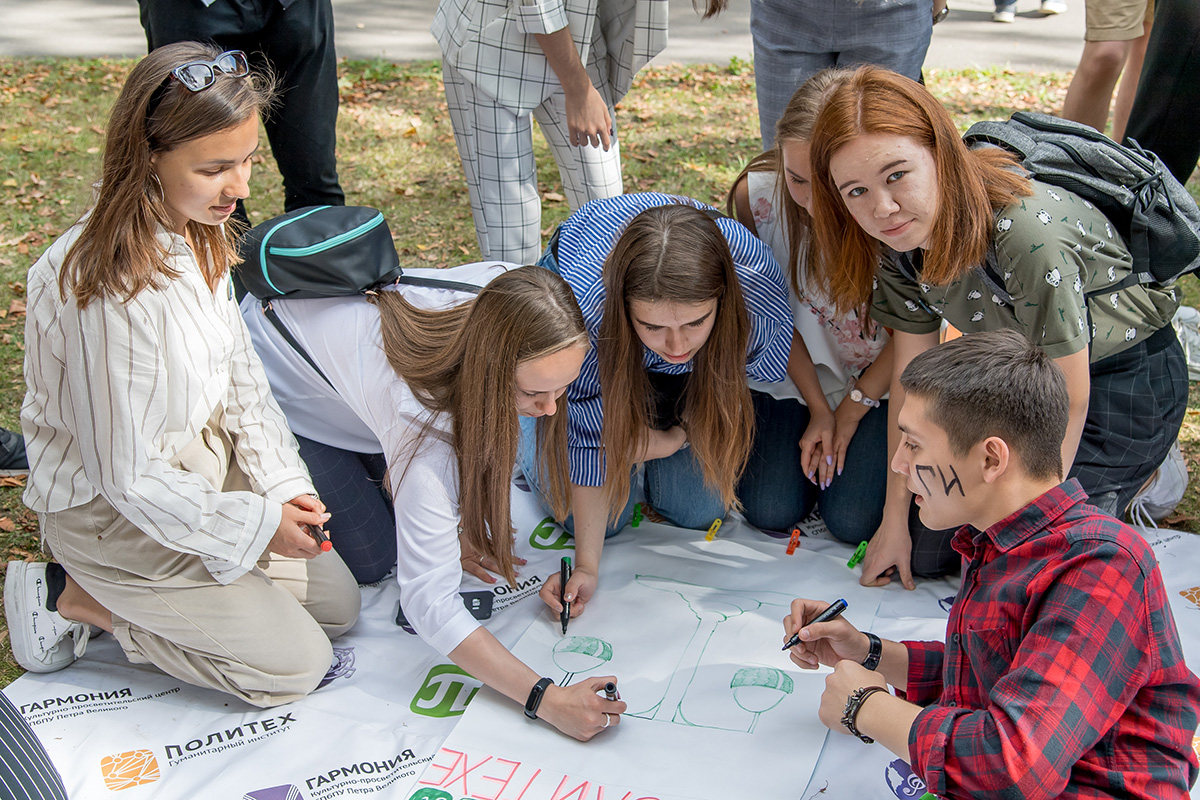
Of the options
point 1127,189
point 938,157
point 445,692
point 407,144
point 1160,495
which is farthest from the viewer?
point 407,144

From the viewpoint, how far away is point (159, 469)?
200cm

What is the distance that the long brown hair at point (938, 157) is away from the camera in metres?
1.96

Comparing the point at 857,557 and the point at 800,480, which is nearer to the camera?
the point at 857,557

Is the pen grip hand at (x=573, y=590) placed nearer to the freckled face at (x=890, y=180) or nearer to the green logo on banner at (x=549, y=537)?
the green logo on banner at (x=549, y=537)

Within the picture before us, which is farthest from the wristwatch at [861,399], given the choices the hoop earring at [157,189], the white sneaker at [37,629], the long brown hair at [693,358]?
the white sneaker at [37,629]

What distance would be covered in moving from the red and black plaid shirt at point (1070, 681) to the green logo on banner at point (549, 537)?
1289mm

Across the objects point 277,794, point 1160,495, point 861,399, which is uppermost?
point 861,399

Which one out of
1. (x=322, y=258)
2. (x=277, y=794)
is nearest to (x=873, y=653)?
(x=277, y=794)

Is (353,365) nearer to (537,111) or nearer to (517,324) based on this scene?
(517,324)

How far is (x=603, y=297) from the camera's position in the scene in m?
2.33

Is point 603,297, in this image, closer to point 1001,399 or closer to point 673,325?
point 673,325

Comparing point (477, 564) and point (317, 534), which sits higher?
point (317, 534)

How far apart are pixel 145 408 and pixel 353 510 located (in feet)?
2.36

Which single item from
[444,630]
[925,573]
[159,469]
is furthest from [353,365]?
[925,573]
